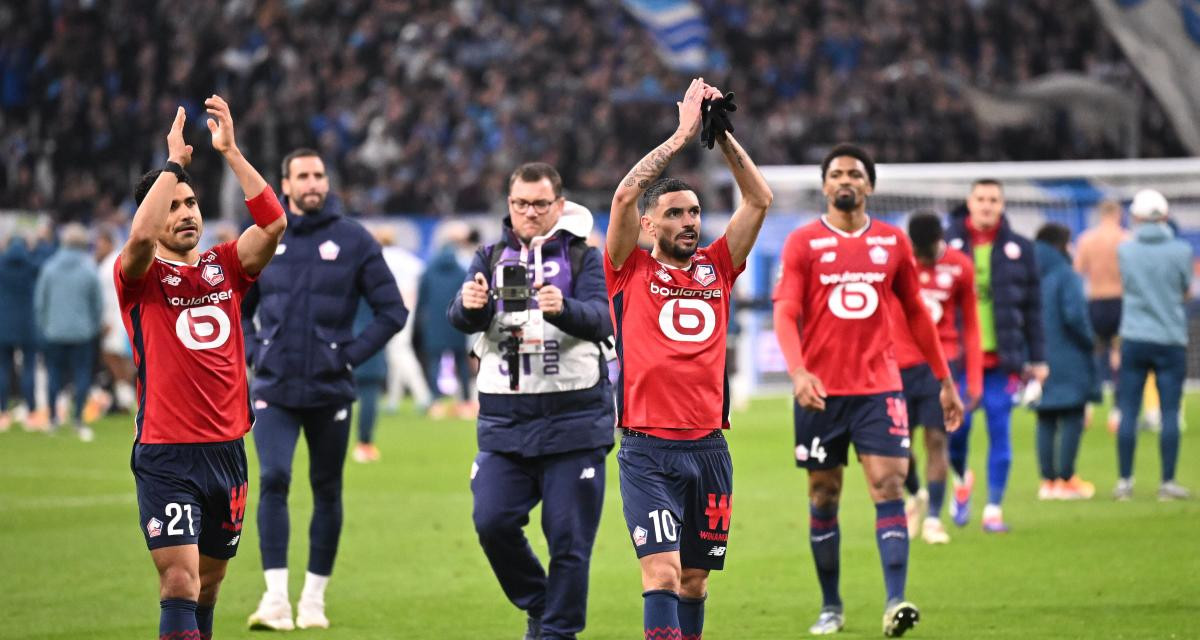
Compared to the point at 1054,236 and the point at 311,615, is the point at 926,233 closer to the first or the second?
the point at 1054,236

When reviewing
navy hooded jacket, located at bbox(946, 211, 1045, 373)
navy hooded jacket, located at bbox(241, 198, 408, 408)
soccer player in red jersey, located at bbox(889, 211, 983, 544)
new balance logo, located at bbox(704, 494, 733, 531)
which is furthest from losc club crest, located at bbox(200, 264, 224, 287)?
navy hooded jacket, located at bbox(946, 211, 1045, 373)

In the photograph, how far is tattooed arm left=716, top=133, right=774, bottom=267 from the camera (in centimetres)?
709

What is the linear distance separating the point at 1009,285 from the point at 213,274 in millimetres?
6965

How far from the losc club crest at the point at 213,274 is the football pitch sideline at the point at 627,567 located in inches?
100.0

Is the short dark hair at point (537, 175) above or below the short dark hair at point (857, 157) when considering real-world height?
below

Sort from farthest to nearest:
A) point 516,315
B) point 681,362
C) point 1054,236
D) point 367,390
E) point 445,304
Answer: point 445,304, point 367,390, point 1054,236, point 516,315, point 681,362

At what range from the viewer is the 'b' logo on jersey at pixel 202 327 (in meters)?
6.81

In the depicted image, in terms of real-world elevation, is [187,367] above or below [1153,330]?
below

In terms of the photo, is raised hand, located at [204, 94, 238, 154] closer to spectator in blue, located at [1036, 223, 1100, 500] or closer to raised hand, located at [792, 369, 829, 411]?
raised hand, located at [792, 369, 829, 411]

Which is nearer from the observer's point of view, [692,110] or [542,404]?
[692,110]

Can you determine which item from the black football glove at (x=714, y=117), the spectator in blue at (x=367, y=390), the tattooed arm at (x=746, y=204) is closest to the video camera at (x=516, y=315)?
the tattooed arm at (x=746, y=204)

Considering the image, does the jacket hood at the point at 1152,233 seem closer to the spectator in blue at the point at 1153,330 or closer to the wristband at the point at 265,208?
the spectator in blue at the point at 1153,330

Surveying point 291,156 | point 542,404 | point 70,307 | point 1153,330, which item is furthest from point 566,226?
point 70,307

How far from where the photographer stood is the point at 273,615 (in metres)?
8.92
